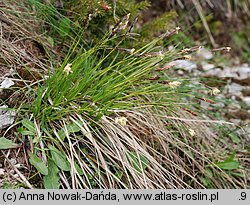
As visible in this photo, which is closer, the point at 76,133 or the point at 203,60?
the point at 76,133

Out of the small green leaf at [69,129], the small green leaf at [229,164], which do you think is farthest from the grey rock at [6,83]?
the small green leaf at [229,164]

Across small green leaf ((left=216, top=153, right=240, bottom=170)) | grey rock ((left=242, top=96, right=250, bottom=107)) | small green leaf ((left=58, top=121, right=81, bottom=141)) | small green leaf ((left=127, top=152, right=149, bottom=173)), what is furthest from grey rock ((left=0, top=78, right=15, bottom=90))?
grey rock ((left=242, top=96, right=250, bottom=107))

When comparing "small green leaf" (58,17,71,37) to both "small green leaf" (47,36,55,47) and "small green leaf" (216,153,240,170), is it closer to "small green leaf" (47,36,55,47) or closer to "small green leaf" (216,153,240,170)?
"small green leaf" (47,36,55,47)

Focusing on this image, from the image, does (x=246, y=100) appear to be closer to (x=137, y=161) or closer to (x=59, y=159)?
(x=137, y=161)

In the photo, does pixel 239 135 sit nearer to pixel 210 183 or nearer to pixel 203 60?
pixel 210 183

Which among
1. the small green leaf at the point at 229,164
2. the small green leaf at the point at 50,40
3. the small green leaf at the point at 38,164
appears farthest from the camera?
the small green leaf at the point at 50,40

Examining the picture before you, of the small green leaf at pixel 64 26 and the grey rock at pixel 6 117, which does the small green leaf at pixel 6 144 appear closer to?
the grey rock at pixel 6 117
